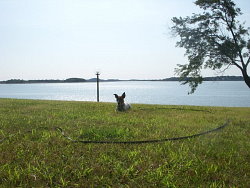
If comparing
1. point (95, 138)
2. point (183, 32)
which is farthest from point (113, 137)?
point (183, 32)

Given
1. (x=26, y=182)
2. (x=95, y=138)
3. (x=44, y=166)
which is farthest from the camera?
(x=95, y=138)

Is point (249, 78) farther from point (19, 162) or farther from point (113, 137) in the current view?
point (19, 162)

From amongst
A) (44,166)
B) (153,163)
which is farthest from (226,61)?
(44,166)

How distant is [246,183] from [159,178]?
129cm

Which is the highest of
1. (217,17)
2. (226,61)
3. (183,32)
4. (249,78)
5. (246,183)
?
→ (217,17)

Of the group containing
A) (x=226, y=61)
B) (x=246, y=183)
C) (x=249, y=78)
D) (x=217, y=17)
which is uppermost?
(x=217, y=17)

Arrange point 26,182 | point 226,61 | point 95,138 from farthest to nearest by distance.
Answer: point 226,61 < point 95,138 < point 26,182

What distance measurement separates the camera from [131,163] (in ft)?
13.1

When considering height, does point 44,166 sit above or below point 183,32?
below

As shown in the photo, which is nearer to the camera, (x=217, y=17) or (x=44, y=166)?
(x=44, y=166)

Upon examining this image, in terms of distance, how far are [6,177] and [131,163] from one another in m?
2.02

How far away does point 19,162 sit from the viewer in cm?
400

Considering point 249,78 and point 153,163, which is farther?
point 249,78

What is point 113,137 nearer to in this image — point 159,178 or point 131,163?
point 131,163
